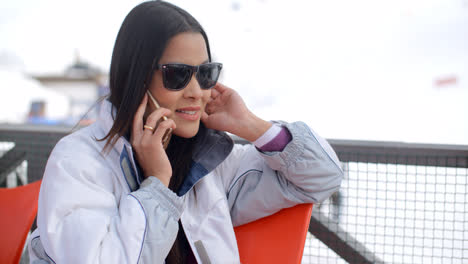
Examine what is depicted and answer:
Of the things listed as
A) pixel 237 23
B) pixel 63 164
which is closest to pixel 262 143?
pixel 63 164

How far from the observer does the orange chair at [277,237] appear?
1436 mm

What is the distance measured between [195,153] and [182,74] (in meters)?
0.35

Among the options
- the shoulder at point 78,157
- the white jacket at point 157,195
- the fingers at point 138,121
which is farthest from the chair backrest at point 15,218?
the fingers at point 138,121

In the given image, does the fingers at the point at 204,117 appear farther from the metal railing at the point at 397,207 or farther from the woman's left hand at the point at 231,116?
the metal railing at the point at 397,207

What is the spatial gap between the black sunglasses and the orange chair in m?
0.58

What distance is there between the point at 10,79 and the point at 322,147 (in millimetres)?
10349

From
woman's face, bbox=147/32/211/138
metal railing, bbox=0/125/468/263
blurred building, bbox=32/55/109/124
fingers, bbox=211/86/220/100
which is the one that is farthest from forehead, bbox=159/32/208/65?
blurred building, bbox=32/55/109/124

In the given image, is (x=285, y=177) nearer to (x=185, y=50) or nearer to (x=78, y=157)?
(x=185, y=50)

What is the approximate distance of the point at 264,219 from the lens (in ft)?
5.09

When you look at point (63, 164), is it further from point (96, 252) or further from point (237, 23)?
point (237, 23)

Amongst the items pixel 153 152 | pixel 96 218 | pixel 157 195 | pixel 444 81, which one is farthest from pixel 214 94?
pixel 444 81

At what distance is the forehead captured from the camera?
4.27ft

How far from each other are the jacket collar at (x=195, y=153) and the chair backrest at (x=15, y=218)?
2.08ft

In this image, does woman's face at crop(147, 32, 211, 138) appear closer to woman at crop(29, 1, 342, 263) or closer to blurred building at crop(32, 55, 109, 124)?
woman at crop(29, 1, 342, 263)
